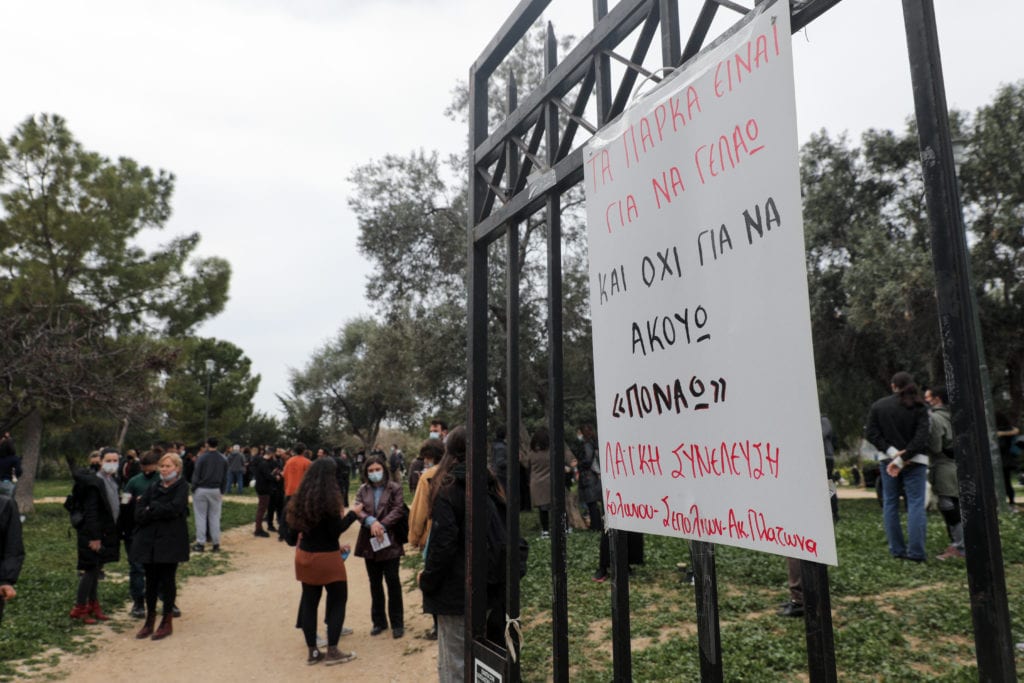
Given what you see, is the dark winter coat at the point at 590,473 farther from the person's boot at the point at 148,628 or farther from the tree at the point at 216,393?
the tree at the point at 216,393

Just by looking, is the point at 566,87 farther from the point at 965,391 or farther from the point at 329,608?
the point at 329,608

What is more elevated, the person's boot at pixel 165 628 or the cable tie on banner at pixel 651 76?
the cable tie on banner at pixel 651 76

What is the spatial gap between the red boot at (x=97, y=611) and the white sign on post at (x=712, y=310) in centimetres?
778

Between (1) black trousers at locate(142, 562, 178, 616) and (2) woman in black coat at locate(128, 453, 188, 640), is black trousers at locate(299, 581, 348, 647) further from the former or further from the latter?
(1) black trousers at locate(142, 562, 178, 616)

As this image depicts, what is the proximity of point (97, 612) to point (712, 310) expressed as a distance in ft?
27.9

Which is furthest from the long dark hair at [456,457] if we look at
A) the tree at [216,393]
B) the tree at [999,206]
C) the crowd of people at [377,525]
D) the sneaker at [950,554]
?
the tree at [216,393]

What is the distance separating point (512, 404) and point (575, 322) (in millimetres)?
12844

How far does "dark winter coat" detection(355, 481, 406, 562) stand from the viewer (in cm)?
682

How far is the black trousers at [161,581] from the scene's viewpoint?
23.3 ft

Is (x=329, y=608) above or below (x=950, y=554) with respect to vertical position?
below

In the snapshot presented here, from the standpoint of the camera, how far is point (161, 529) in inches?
275

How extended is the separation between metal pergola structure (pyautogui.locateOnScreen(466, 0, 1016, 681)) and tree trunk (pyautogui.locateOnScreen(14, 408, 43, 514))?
18.7 meters

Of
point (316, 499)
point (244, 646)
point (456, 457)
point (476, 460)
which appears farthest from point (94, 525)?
point (476, 460)

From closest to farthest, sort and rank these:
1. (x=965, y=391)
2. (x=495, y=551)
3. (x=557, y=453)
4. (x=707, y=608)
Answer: (x=965, y=391) → (x=707, y=608) → (x=557, y=453) → (x=495, y=551)
